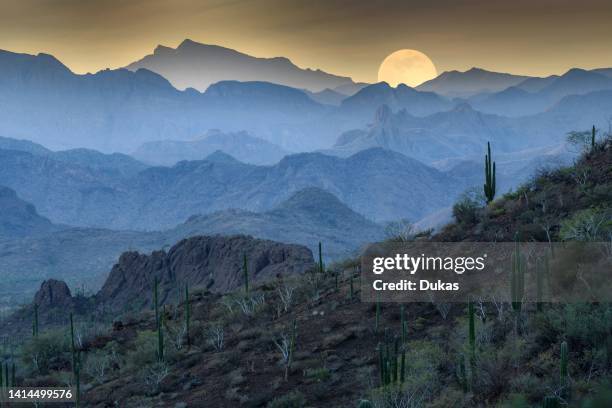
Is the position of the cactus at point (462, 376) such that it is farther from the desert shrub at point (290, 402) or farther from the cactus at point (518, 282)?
the desert shrub at point (290, 402)

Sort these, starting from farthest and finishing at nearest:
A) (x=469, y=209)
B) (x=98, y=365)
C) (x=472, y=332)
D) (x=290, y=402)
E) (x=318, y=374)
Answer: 1. (x=98, y=365)
2. (x=469, y=209)
3. (x=318, y=374)
4. (x=290, y=402)
5. (x=472, y=332)

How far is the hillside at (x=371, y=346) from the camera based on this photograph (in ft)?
62.9

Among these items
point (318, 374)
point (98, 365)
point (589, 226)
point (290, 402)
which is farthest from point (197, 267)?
point (589, 226)

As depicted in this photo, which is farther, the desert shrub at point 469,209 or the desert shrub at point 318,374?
the desert shrub at point 469,209

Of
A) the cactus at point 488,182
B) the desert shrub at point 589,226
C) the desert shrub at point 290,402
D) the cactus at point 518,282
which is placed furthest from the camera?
the cactus at point 488,182

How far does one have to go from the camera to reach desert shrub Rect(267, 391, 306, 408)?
23.8 meters

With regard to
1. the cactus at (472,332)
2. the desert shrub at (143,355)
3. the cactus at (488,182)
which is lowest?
the desert shrub at (143,355)

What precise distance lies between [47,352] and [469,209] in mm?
26443

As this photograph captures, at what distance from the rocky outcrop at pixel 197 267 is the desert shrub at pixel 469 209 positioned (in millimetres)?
30472

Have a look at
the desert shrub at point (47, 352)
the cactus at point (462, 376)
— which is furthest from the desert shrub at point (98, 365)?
the cactus at point (462, 376)

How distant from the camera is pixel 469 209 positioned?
38344 mm

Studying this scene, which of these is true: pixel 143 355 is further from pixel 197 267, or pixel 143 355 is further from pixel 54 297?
pixel 54 297

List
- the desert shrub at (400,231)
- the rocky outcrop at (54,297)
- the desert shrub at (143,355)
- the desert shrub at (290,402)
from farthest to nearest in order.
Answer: the rocky outcrop at (54,297), the desert shrub at (400,231), the desert shrub at (143,355), the desert shrub at (290,402)

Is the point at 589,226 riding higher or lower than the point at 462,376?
higher
